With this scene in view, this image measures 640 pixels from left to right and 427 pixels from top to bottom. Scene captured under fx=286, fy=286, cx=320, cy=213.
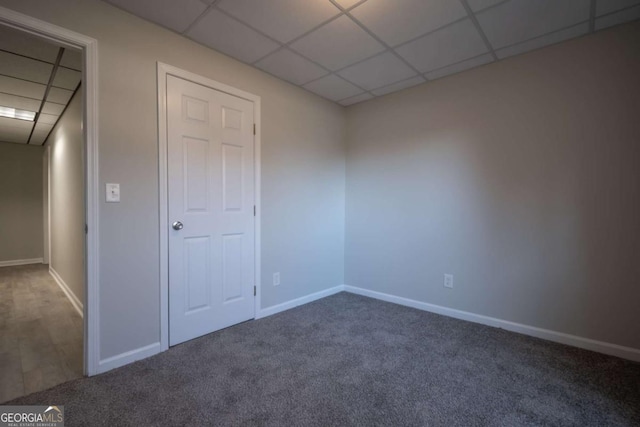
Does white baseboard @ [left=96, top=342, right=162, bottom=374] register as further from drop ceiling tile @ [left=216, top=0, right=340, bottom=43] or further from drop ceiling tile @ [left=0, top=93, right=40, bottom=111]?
drop ceiling tile @ [left=0, top=93, right=40, bottom=111]

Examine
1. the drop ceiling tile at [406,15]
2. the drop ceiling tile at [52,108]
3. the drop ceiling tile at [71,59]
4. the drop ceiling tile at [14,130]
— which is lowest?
the drop ceiling tile at [14,130]

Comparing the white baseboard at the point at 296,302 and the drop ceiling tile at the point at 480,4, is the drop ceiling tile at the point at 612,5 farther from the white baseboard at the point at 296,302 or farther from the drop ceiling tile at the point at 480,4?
the white baseboard at the point at 296,302

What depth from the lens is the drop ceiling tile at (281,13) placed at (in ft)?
5.99

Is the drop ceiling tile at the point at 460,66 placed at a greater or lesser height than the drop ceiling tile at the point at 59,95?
greater

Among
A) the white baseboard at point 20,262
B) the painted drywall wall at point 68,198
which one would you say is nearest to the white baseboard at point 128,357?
the painted drywall wall at point 68,198

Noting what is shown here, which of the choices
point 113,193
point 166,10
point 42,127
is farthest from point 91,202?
point 42,127

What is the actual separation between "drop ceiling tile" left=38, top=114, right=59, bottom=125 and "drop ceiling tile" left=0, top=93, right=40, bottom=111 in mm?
252

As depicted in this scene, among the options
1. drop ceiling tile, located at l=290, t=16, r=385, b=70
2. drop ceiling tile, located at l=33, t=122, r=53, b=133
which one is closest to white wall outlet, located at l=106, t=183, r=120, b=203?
drop ceiling tile, located at l=290, t=16, r=385, b=70

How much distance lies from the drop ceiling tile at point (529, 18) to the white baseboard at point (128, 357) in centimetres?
325

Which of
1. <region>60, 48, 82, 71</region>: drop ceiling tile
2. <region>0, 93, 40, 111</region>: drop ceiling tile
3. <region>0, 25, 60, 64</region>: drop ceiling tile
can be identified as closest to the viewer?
<region>0, 25, 60, 64</region>: drop ceiling tile

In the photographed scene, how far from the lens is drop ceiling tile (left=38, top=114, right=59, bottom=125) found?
372 centimetres

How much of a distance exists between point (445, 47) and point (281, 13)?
4.35ft

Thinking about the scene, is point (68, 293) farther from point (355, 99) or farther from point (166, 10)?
point (355, 99)

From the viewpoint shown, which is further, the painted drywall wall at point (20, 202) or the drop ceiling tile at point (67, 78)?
the painted drywall wall at point (20, 202)
